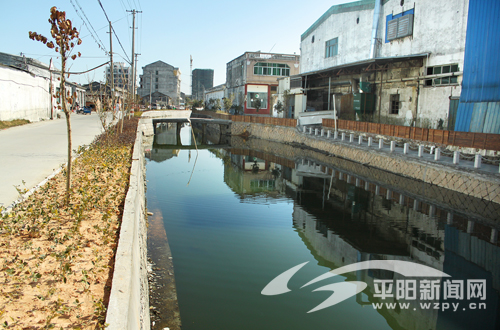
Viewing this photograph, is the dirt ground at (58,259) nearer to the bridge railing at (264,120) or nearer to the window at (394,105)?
the window at (394,105)

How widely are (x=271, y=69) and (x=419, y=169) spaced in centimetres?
4204

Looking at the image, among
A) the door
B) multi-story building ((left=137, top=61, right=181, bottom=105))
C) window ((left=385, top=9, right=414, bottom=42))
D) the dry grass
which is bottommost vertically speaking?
the dry grass

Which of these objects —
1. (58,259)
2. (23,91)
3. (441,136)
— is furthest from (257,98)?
(58,259)

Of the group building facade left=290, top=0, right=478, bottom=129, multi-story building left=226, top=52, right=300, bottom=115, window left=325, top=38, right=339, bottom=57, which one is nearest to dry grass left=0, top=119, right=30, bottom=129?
building facade left=290, top=0, right=478, bottom=129

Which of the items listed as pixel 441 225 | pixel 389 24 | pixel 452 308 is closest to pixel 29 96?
pixel 389 24

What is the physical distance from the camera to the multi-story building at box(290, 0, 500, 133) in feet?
63.6

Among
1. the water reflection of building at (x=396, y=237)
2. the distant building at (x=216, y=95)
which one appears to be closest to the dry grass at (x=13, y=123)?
the water reflection of building at (x=396, y=237)

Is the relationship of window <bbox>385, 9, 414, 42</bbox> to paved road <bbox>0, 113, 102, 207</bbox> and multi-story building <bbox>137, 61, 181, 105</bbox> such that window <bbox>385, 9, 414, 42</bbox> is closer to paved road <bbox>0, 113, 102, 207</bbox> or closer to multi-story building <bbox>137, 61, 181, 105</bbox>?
paved road <bbox>0, 113, 102, 207</bbox>

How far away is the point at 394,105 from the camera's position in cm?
2731

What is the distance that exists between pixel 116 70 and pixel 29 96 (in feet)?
281

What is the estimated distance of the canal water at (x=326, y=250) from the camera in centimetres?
773

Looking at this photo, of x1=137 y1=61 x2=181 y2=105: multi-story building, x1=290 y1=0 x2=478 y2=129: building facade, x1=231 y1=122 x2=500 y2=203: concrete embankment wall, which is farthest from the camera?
x1=137 y1=61 x2=181 y2=105: multi-story building

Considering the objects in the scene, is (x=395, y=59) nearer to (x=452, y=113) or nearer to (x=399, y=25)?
(x=399, y=25)

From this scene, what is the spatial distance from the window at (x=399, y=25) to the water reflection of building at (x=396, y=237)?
12174 millimetres
